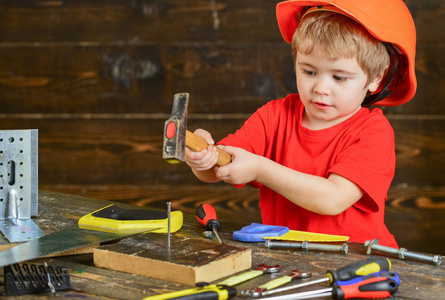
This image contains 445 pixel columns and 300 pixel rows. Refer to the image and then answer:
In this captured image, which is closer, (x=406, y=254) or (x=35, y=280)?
(x=35, y=280)

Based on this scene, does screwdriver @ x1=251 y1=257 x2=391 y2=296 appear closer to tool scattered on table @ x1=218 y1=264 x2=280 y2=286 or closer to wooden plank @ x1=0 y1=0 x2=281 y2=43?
tool scattered on table @ x1=218 y1=264 x2=280 y2=286

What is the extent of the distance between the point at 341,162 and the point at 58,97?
5.76 ft

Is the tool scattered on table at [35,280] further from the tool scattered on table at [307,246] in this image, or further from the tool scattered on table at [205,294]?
the tool scattered on table at [307,246]

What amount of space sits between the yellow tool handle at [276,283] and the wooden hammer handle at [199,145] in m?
0.31

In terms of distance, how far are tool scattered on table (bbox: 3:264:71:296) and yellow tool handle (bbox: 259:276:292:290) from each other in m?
0.30

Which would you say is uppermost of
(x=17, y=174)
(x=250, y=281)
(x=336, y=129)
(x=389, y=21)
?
(x=389, y=21)

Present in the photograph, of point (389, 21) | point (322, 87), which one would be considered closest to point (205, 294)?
point (322, 87)

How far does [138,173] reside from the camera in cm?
282

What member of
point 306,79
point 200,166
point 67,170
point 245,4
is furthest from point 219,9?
point 200,166

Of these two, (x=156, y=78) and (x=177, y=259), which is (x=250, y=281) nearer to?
(x=177, y=259)

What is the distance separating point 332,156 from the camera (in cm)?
148

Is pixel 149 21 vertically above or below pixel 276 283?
above

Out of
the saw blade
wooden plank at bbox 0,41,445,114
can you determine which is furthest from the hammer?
wooden plank at bbox 0,41,445,114

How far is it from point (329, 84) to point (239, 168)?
0.27 meters
